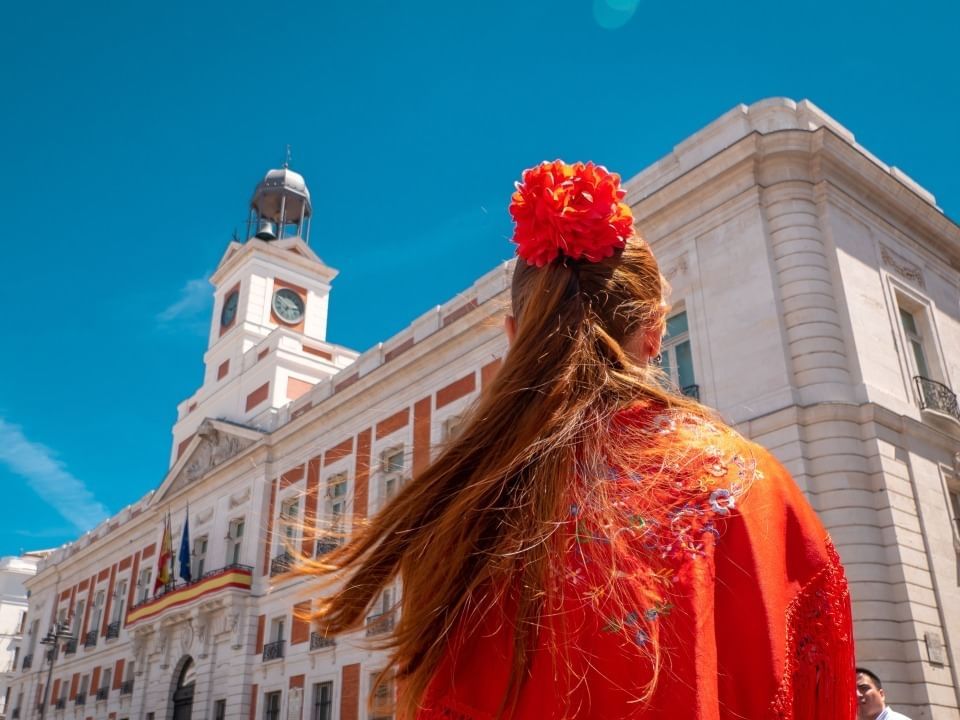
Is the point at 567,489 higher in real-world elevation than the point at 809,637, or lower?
higher

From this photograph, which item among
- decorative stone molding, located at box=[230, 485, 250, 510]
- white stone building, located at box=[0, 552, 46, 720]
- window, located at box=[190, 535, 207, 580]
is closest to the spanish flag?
window, located at box=[190, 535, 207, 580]

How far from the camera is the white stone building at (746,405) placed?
38.7 ft

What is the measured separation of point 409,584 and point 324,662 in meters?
20.7

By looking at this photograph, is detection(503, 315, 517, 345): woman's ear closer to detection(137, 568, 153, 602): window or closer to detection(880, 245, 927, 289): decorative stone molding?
detection(880, 245, 927, 289): decorative stone molding

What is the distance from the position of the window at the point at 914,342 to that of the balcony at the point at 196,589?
17767 millimetres

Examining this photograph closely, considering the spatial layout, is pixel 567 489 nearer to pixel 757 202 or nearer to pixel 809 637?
pixel 809 637

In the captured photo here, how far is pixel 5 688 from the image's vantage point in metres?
49.9

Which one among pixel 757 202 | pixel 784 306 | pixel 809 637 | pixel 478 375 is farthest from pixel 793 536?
pixel 478 375

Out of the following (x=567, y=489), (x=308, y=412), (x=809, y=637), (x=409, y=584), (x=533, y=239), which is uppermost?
(x=308, y=412)

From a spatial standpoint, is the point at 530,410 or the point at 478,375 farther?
A: the point at 478,375

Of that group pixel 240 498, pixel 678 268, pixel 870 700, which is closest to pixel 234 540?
pixel 240 498

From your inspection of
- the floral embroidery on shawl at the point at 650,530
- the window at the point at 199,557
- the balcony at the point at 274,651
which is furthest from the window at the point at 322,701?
the floral embroidery on shawl at the point at 650,530

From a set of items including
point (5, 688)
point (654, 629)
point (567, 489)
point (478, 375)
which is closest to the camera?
point (654, 629)

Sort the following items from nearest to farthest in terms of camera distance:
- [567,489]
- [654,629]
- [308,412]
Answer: [654,629] < [567,489] < [308,412]
